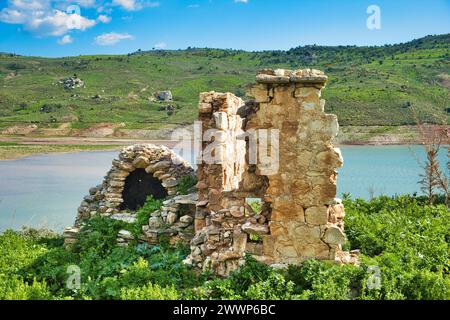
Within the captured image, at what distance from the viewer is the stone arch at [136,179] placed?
36.1 ft

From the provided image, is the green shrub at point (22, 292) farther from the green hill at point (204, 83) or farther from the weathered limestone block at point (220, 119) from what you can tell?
the green hill at point (204, 83)

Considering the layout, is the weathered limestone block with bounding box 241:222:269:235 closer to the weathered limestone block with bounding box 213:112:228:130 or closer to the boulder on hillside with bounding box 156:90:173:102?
the weathered limestone block with bounding box 213:112:228:130

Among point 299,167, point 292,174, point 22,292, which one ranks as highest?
A: point 299,167

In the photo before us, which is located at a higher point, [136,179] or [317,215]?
[317,215]

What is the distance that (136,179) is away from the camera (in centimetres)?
1171

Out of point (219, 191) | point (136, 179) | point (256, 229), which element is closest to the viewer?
point (256, 229)

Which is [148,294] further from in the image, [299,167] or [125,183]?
[125,183]

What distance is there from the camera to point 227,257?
6891mm

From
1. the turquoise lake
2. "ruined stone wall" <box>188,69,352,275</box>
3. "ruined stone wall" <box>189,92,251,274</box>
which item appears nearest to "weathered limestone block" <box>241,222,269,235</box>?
"ruined stone wall" <box>188,69,352,275</box>

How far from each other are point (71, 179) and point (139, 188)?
2105 centimetres

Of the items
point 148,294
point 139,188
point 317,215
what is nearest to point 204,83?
point 139,188

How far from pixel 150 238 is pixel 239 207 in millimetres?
2191
